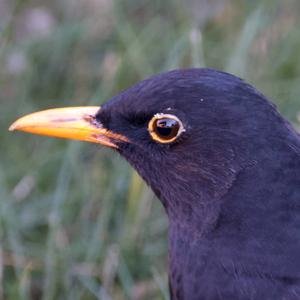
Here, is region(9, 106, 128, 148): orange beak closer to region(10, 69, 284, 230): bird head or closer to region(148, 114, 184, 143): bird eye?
region(10, 69, 284, 230): bird head

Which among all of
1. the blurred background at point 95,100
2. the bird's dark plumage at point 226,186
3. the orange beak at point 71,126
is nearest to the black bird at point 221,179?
the bird's dark plumage at point 226,186

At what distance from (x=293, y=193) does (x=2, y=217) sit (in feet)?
5.94

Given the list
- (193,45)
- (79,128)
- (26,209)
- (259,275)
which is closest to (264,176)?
(259,275)

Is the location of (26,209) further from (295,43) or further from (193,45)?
(295,43)

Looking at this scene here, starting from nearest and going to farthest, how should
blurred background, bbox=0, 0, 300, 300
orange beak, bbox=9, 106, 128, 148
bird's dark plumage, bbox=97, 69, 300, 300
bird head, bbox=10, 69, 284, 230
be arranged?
bird's dark plumage, bbox=97, 69, 300, 300 < bird head, bbox=10, 69, 284, 230 < orange beak, bbox=9, 106, 128, 148 < blurred background, bbox=0, 0, 300, 300

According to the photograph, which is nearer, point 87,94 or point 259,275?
point 259,275

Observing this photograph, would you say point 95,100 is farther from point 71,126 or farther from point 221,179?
point 221,179

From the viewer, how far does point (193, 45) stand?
16.1 feet

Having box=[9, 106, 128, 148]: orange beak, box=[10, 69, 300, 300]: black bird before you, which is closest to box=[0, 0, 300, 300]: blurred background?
box=[9, 106, 128, 148]: orange beak

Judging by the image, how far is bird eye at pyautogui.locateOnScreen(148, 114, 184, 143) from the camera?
343 centimetres

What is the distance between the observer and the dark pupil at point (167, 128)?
3426 millimetres

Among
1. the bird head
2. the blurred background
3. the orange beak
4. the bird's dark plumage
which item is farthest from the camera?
the blurred background

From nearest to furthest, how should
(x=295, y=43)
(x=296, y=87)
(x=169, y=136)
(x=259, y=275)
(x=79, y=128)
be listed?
1. (x=259, y=275)
2. (x=169, y=136)
3. (x=79, y=128)
4. (x=296, y=87)
5. (x=295, y=43)

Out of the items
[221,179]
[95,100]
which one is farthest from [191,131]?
[95,100]
